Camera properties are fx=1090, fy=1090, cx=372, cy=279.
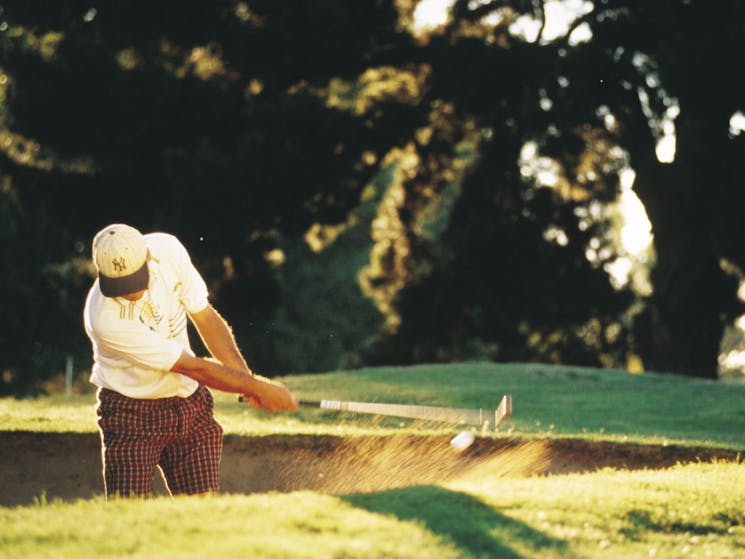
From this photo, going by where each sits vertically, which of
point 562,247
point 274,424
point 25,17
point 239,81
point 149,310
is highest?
point 25,17

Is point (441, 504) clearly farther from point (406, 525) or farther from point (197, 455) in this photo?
point (197, 455)

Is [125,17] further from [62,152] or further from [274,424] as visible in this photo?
[274,424]

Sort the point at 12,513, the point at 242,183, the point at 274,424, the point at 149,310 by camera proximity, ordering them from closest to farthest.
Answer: the point at 12,513 < the point at 149,310 < the point at 274,424 < the point at 242,183

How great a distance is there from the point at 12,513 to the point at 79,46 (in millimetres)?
16812

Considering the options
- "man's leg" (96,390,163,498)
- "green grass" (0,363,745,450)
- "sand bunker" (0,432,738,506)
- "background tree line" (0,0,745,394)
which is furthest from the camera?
"background tree line" (0,0,745,394)

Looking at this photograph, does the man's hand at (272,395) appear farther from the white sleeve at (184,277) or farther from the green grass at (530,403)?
the green grass at (530,403)

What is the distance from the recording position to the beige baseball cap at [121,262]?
221 inches

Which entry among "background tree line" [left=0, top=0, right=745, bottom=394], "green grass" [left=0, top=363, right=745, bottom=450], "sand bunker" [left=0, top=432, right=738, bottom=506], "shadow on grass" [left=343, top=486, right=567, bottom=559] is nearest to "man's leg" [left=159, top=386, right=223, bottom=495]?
"shadow on grass" [left=343, top=486, right=567, bottom=559]

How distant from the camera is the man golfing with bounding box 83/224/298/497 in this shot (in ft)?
19.0

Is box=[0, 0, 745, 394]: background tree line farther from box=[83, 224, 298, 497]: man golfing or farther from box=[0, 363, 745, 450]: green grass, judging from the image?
box=[83, 224, 298, 497]: man golfing

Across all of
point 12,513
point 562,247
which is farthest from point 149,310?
point 562,247

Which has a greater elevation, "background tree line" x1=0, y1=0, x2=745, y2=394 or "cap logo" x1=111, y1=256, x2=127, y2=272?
"background tree line" x1=0, y1=0, x2=745, y2=394

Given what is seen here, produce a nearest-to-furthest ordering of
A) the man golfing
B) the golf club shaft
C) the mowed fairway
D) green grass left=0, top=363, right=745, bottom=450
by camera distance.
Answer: the mowed fairway, the man golfing, the golf club shaft, green grass left=0, top=363, right=745, bottom=450

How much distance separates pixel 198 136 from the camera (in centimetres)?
2119
